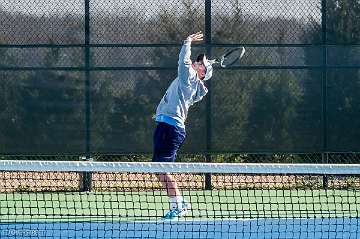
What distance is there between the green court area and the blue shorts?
41cm

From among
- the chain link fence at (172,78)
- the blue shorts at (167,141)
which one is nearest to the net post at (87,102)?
the chain link fence at (172,78)

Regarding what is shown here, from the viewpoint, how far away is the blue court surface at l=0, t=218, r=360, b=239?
7.06m

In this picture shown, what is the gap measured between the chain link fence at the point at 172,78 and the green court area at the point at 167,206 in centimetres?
61

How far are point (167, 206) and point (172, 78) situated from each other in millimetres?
1826

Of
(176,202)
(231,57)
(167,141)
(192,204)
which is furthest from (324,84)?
(176,202)

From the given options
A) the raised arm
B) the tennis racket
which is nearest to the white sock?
the raised arm

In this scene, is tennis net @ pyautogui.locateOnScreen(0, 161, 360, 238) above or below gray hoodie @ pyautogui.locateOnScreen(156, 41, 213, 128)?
below

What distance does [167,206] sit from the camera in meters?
8.96

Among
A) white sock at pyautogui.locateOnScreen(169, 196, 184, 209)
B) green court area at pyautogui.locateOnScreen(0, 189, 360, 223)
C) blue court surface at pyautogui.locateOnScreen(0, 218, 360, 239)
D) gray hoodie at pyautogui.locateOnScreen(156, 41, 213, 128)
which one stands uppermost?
gray hoodie at pyautogui.locateOnScreen(156, 41, 213, 128)

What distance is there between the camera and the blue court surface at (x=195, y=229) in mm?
7062

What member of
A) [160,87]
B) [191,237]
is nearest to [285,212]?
[191,237]

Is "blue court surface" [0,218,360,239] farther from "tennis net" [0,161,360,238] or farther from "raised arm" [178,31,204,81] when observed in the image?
"raised arm" [178,31,204,81]

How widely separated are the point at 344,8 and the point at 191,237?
175 inches

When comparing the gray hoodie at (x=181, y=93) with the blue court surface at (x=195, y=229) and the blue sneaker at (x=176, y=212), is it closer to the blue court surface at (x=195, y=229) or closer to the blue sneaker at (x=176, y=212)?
the blue sneaker at (x=176, y=212)
